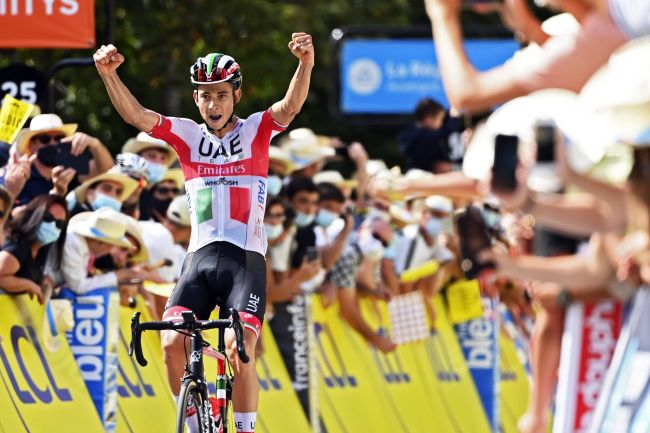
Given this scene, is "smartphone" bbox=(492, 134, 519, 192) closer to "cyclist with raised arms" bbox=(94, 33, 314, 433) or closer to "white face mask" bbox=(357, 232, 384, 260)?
"cyclist with raised arms" bbox=(94, 33, 314, 433)

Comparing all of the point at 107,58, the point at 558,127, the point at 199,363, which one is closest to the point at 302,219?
the point at 107,58

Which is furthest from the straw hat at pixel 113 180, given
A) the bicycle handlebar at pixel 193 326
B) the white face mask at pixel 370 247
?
the white face mask at pixel 370 247

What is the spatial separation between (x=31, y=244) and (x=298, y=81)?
2.03 m

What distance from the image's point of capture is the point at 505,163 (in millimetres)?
5844

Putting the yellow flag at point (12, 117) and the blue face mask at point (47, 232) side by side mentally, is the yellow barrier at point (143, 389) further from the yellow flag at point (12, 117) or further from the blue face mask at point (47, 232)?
the yellow flag at point (12, 117)

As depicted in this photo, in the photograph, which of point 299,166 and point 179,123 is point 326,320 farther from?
point 179,123

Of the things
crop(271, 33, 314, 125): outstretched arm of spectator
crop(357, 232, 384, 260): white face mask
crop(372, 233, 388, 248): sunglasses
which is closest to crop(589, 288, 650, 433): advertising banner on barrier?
crop(271, 33, 314, 125): outstretched arm of spectator

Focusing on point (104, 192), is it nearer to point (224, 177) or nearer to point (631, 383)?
point (224, 177)

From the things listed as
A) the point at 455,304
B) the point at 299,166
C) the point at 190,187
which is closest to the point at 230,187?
the point at 190,187

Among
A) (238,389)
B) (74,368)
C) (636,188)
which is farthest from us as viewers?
(74,368)

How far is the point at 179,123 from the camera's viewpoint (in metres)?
10.4

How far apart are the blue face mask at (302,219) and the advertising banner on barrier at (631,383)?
7439 millimetres

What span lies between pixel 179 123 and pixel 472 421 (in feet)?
21.1

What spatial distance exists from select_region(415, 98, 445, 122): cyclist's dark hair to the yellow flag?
23.7 ft
